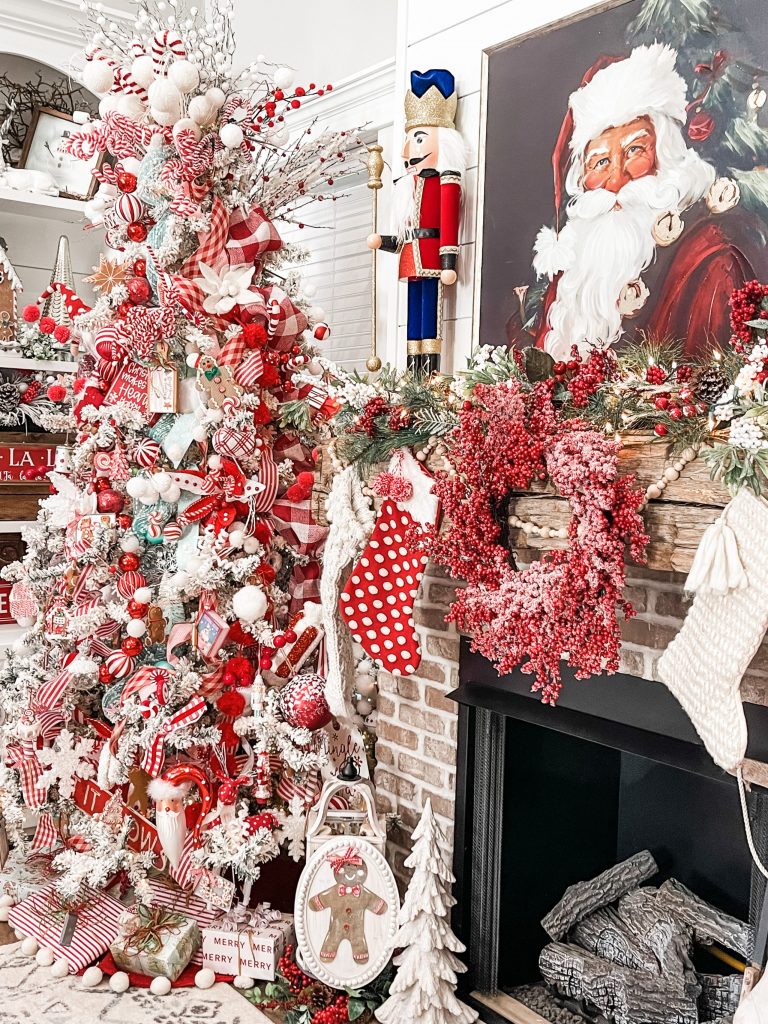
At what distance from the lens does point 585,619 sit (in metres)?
1.58

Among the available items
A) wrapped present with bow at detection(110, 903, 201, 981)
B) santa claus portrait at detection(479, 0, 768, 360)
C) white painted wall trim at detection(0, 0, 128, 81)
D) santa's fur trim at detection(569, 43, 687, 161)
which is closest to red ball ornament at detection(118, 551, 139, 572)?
wrapped present with bow at detection(110, 903, 201, 981)

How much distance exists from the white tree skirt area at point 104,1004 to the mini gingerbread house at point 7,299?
6.62 feet

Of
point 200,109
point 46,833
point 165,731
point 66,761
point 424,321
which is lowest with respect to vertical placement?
point 46,833

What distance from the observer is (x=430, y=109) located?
2240 mm

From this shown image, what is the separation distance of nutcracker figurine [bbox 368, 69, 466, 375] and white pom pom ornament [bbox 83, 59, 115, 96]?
2.44 feet

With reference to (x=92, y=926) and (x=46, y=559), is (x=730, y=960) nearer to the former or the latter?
(x=92, y=926)

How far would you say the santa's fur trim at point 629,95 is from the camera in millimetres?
1793

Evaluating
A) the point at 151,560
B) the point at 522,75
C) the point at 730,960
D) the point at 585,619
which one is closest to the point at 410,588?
the point at 585,619

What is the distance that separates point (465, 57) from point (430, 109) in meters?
0.17

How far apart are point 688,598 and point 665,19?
1.12 m

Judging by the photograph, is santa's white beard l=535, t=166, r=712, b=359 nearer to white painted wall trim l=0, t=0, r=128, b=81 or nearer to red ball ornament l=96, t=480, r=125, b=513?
red ball ornament l=96, t=480, r=125, b=513

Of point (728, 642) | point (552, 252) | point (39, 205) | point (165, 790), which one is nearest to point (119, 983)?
point (165, 790)

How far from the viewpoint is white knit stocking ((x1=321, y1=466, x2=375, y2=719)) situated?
2.14 metres

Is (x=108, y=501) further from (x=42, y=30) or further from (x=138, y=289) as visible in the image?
(x=42, y=30)
